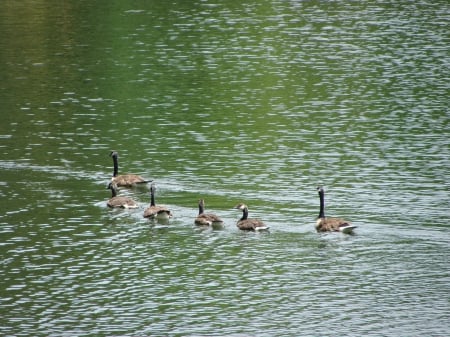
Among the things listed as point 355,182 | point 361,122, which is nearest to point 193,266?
point 355,182

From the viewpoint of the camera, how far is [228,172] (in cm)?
4425

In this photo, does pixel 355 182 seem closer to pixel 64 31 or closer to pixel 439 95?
pixel 439 95

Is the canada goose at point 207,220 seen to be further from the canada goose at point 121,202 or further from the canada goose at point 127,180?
the canada goose at point 127,180

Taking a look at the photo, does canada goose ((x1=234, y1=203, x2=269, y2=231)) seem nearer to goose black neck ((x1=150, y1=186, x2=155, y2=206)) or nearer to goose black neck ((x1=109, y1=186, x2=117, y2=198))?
goose black neck ((x1=150, y1=186, x2=155, y2=206))

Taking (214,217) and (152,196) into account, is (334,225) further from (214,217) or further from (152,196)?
(152,196)

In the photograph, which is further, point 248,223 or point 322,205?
point 322,205

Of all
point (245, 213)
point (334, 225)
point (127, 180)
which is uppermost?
point (127, 180)

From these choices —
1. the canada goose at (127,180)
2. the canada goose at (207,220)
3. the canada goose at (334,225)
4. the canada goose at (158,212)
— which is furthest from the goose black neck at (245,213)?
the canada goose at (127,180)

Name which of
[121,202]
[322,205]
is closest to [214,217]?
[322,205]

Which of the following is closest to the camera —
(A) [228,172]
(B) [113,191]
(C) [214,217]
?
(C) [214,217]

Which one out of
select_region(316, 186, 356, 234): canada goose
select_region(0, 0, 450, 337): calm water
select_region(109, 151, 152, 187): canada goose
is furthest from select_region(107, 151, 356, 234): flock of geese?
select_region(109, 151, 152, 187): canada goose

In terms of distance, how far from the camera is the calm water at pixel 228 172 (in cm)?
3038

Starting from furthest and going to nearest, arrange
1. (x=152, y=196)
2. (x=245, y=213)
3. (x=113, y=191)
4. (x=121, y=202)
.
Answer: (x=113, y=191), (x=121, y=202), (x=152, y=196), (x=245, y=213)

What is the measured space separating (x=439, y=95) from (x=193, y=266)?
28.2m
